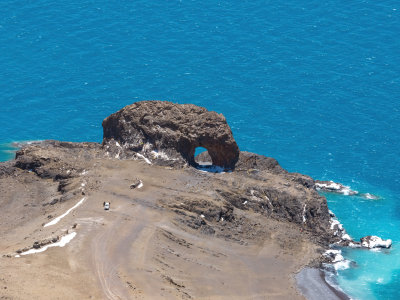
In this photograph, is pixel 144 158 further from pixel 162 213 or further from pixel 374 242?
pixel 374 242

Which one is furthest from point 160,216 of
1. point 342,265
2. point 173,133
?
point 342,265

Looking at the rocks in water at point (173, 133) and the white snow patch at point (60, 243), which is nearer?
the white snow patch at point (60, 243)

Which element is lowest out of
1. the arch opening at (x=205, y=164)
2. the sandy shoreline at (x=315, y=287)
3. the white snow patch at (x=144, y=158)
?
the sandy shoreline at (x=315, y=287)

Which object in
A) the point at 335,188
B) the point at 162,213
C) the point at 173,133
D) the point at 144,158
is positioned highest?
the point at 173,133

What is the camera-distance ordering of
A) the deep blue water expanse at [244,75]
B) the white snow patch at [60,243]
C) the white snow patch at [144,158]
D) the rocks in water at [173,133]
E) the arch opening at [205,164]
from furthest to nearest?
the deep blue water expanse at [244,75] < the arch opening at [205,164] < the white snow patch at [144,158] < the rocks in water at [173,133] < the white snow patch at [60,243]

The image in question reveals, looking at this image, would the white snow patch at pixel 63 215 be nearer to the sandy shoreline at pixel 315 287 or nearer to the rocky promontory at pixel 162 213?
the rocky promontory at pixel 162 213

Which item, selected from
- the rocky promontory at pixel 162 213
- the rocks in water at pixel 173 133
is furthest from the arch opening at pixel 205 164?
the rocks in water at pixel 173 133

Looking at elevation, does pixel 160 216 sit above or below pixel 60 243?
above
